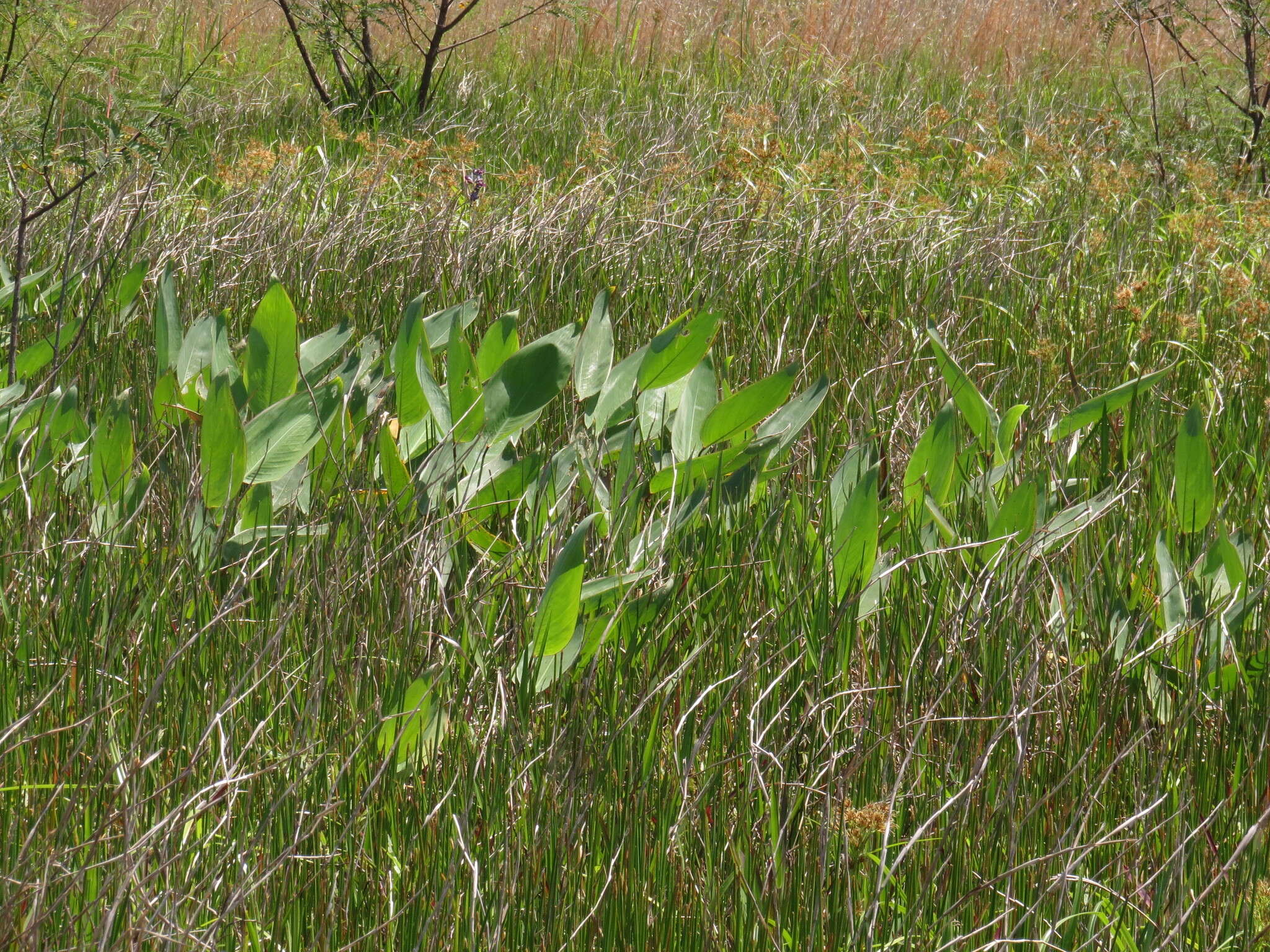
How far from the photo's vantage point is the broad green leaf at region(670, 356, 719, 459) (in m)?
1.87

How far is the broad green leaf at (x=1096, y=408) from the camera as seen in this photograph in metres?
1.90

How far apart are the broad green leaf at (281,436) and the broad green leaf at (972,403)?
3.05 ft

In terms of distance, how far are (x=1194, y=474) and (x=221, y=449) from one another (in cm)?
130

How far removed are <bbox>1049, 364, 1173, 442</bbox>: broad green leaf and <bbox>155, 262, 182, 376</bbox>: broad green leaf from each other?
4.57 feet

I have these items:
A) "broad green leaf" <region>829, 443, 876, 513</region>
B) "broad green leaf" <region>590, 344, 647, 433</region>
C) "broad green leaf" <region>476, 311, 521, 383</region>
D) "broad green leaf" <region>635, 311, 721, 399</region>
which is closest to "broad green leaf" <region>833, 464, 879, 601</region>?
"broad green leaf" <region>829, 443, 876, 513</region>

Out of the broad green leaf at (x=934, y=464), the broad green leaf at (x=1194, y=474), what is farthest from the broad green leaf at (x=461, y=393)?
the broad green leaf at (x=1194, y=474)

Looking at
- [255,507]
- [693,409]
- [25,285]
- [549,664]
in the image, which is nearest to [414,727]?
[549,664]

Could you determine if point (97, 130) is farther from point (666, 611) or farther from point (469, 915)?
point (469, 915)

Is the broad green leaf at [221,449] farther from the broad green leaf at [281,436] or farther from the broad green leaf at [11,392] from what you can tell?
the broad green leaf at [11,392]

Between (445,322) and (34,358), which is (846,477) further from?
(34,358)

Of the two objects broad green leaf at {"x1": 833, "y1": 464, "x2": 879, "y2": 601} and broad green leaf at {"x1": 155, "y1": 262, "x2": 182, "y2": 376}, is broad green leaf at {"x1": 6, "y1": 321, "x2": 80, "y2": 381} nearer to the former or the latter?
broad green leaf at {"x1": 155, "y1": 262, "x2": 182, "y2": 376}

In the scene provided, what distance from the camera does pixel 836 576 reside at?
4.85 ft

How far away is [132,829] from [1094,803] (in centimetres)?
89

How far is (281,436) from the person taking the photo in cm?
171
